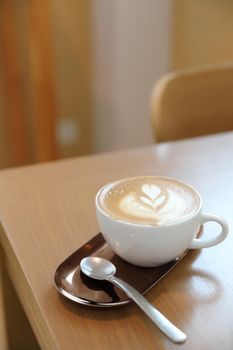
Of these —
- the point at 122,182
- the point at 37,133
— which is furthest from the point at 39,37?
the point at 122,182

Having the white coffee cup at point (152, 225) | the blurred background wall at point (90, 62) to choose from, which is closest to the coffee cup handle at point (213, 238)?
the white coffee cup at point (152, 225)

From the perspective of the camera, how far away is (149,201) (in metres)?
0.65

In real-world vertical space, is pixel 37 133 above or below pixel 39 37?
below

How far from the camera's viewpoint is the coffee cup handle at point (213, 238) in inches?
25.4

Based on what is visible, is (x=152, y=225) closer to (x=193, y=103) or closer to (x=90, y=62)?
(x=193, y=103)

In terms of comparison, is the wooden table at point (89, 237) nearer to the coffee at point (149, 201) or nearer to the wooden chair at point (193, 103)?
the coffee at point (149, 201)

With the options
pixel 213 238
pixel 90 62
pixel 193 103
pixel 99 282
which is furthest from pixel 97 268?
pixel 90 62

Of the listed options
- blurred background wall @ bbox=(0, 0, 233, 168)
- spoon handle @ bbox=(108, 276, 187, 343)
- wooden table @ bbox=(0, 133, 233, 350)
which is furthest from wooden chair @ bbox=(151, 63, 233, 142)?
blurred background wall @ bbox=(0, 0, 233, 168)

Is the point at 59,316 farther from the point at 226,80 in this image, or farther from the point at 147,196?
the point at 226,80

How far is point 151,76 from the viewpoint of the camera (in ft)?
7.14

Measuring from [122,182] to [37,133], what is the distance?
142 cm

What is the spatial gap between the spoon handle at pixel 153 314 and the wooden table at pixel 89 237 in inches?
0.5

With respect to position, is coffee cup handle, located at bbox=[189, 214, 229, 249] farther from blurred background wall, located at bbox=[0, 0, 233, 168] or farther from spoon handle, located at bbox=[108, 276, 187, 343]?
blurred background wall, located at bbox=[0, 0, 233, 168]

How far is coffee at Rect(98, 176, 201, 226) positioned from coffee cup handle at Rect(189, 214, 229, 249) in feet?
0.07
